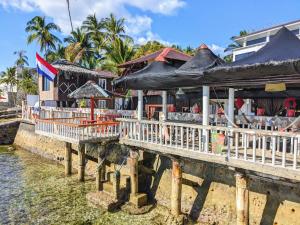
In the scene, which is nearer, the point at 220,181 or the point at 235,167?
the point at 235,167

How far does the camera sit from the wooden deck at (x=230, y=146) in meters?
7.06

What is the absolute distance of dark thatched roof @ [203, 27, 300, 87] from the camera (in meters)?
6.54

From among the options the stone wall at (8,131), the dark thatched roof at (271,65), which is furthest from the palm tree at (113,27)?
the dark thatched roof at (271,65)

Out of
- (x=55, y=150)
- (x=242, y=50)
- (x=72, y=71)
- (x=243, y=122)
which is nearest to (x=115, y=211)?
(x=243, y=122)

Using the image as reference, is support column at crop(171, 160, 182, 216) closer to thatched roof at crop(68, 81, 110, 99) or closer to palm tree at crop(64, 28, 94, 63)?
thatched roof at crop(68, 81, 110, 99)

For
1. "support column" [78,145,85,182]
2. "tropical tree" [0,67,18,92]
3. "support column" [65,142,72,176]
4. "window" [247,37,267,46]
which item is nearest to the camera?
"support column" [78,145,85,182]

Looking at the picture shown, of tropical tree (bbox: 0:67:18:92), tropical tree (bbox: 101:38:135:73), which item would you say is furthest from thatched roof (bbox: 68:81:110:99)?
tropical tree (bbox: 0:67:18:92)

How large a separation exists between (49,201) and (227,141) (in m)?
9.16

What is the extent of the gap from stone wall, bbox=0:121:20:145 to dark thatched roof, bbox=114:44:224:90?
22.5 meters

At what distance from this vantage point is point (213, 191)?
34.4 ft

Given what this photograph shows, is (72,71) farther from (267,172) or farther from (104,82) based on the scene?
(267,172)

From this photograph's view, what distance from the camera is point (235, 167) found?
8086 millimetres

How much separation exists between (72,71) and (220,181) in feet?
73.7

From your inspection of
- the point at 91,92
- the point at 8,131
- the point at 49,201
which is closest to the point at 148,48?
the point at 8,131
